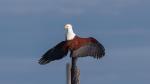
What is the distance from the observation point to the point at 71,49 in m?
13.3

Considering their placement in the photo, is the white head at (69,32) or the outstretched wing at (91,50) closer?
the outstretched wing at (91,50)

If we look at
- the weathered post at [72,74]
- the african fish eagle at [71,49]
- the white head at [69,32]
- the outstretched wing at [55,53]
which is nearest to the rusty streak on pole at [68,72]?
the weathered post at [72,74]

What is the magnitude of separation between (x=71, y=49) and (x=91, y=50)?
1053mm

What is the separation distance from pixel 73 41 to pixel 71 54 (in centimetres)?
43

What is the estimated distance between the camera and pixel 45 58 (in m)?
13.6

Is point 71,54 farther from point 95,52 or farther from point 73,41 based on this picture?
point 95,52

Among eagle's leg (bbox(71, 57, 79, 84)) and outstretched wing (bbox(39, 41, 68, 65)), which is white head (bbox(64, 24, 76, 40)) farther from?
eagle's leg (bbox(71, 57, 79, 84))

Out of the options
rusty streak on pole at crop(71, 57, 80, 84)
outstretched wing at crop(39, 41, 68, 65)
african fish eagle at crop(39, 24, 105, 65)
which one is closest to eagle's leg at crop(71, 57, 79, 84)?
rusty streak on pole at crop(71, 57, 80, 84)

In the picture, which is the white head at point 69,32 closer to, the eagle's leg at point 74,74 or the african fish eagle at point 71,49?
the african fish eagle at point 71,49

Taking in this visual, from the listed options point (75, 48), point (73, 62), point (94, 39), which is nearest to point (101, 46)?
point (94, 39)

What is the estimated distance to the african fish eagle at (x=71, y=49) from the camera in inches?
523

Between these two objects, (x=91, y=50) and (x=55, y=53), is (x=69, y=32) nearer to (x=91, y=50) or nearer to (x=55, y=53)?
(x=55, y=53)

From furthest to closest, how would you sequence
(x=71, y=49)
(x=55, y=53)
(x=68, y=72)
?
1. (x=55, y=53)
2. (x=71, y=49)
3. (x=68, y=72)

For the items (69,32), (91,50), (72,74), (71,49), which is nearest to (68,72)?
(72,74)
